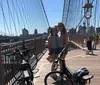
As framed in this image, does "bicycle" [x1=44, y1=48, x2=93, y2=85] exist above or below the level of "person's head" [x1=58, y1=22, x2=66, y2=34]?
below

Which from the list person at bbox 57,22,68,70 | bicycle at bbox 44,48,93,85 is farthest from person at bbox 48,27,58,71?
bicycle at bbox 44,48,93,85

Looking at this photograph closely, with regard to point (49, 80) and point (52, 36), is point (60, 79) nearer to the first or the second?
point (49, 80)

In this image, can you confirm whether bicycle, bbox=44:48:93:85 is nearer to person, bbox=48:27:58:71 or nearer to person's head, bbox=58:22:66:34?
person, bbox=48:27:58:71

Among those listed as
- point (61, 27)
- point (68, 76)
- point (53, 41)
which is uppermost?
point (61, 27)

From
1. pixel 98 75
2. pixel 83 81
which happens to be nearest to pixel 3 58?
pixel 83 81

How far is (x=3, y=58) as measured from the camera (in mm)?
6883

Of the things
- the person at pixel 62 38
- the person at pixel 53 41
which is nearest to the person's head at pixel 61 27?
the person at pixel 62 38

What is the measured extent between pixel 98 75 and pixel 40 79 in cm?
203

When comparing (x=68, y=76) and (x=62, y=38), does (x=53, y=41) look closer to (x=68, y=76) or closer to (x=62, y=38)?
(x=62, y=38)

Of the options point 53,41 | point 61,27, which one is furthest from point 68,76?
point 53,41

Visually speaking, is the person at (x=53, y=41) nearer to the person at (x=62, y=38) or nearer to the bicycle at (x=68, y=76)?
the person at (x=62, y=38)

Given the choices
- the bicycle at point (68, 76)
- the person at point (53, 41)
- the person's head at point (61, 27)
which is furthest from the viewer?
the person at point (53, 41)

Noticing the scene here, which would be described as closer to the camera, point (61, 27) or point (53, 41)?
point (61, 27)

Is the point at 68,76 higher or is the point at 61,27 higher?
the point at 61,27
